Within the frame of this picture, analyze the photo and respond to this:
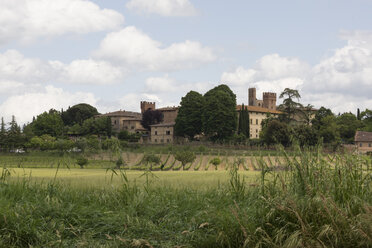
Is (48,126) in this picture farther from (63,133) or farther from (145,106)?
(145,106)

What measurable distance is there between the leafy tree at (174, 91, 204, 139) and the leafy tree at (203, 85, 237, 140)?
189 cm

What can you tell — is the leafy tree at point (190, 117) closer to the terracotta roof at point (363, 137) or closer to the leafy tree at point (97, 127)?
the leafy tree at point (97, 127)

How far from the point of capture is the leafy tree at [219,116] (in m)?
59.1

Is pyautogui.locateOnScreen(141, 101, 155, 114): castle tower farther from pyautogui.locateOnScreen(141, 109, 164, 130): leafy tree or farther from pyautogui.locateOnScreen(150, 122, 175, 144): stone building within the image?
pyautogui.locateOnScreen(150, 122, 175, 144): stone building

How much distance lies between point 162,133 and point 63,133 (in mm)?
19445

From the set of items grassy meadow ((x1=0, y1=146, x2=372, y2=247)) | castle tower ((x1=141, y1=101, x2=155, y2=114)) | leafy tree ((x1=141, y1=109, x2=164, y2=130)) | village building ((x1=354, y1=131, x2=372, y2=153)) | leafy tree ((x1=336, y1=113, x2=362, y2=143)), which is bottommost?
grassy meadow ((x1=0, y1=146, x2=372, y2=247))

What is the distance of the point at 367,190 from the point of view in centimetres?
562

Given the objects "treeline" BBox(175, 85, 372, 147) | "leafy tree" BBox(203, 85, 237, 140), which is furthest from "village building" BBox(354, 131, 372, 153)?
"leafy tree" BBox(203, 85, 237, 140)

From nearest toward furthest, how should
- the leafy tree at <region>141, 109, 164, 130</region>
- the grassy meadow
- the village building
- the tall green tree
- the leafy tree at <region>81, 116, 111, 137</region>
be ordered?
the grassy meadow, the village building, the tall green tree, the leafy tree at <region>81, 116, 111, 137</region>, the leafy tree at <region>141, 109, 164, 130</region>

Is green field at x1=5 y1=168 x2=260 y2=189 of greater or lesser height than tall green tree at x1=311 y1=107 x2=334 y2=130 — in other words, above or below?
below

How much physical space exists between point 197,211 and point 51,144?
157 feet

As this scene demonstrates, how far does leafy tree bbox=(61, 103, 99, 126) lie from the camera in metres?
93.4

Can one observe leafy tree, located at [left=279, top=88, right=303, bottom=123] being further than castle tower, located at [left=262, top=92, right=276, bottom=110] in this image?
No

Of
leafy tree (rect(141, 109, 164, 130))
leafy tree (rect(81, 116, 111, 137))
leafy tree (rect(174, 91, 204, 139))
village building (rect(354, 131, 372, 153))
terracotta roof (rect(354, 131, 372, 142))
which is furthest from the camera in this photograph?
leafy tree (rect(141, 109, 164, 130))
